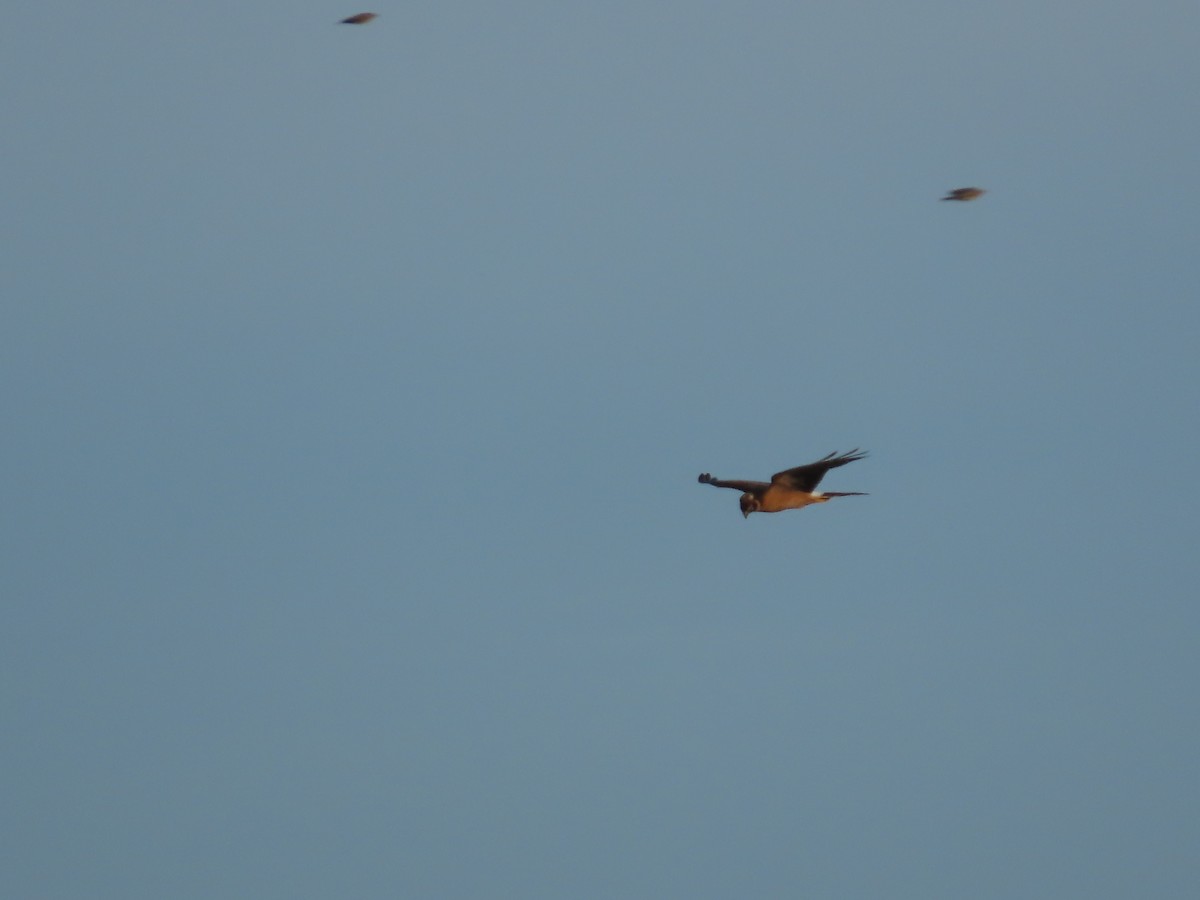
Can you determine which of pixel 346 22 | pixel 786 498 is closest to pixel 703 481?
pixel 786 498

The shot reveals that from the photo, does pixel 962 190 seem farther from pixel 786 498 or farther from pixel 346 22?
pixel 346 22

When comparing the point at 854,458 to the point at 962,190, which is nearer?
the point at 854,458

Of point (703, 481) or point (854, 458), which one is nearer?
point (854, 458)

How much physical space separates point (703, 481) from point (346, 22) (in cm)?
1509

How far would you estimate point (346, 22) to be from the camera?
89.2 m

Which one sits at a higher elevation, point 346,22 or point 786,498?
point 346,22

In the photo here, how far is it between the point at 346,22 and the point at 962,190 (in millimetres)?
14893

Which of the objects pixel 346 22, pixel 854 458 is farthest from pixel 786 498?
pixel 346 22

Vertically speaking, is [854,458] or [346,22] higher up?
[346,22]

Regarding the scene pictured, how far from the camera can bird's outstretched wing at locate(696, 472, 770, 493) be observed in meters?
91.6

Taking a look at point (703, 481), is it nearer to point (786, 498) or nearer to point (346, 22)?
point (786, 498)

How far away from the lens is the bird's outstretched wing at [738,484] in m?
91.6

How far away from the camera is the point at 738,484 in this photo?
94.1m

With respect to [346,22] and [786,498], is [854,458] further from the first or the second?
[346,22]
